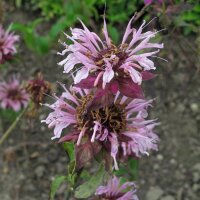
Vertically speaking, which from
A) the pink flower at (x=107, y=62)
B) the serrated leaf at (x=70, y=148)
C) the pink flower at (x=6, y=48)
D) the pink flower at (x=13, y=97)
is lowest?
the serrated leaf at (x=70, y=148)

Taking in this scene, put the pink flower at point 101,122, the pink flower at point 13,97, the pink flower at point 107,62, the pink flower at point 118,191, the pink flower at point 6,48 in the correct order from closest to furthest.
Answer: the pink flower at point 107,62 < the pink flower at point 101,122 < the pink flower at point 118,191 < the pink flower at point 6,48 < the pink flower at point 13,97

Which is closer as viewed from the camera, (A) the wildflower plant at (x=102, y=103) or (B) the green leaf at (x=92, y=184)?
(A) the wildflower plant at (x=102, y=103)

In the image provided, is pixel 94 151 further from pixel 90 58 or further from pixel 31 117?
pixel 31 117

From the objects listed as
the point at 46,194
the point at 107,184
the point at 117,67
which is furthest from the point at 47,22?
the point at 117,67

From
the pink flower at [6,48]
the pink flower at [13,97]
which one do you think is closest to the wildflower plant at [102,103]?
the pink flower at [6,48]

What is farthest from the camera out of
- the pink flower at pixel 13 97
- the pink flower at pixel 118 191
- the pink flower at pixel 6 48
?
the pink flower at pixel 13 97

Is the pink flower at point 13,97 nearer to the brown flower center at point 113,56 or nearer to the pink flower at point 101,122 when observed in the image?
the pink flower at point 101,122

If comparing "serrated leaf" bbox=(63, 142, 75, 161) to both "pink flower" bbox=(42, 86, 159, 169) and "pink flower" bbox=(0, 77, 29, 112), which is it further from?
"pink flower" bbox=(0, 77, 29, 112)

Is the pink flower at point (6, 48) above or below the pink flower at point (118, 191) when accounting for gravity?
above
